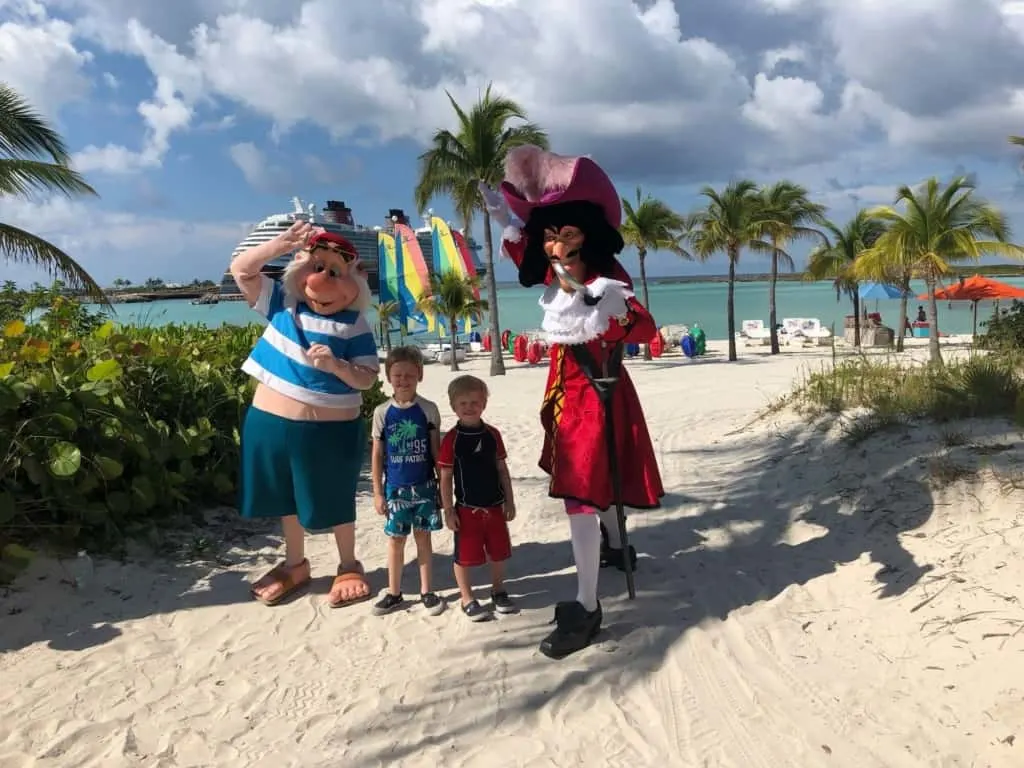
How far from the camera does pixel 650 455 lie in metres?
2.99

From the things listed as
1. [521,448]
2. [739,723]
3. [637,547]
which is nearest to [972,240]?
[521,448]

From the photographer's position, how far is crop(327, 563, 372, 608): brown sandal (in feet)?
10.6

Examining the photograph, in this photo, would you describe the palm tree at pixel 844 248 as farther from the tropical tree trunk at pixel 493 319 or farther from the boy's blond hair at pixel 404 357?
the boy's blond hair at pixel 404 357

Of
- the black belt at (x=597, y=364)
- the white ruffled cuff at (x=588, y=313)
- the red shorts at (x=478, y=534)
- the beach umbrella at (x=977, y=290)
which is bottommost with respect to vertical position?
the red shorts at (x=478, y=534)

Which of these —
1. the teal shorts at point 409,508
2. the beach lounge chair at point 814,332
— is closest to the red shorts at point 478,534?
the teal shorts at point 409,508

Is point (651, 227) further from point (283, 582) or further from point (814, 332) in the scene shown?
point (283, 582)

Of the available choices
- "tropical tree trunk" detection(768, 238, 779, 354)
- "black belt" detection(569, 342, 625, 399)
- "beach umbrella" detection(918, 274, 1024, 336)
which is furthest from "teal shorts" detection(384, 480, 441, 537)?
"beach umbrella" detection(918, 274, 1024, 336)

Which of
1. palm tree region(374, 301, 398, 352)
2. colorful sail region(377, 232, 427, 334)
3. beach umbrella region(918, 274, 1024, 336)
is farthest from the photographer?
colorful sail region(377, 232, 427, 334)

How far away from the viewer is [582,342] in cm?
283

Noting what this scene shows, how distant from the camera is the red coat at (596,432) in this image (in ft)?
9.25

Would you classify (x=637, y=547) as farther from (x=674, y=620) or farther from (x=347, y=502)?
(x=347, y=502)

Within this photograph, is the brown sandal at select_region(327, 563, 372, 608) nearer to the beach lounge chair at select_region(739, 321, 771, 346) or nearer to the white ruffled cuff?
the white ruffled cuff

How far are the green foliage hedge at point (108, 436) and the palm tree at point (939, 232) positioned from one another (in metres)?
14.9

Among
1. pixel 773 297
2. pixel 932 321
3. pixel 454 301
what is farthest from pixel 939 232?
pixel 454 301
